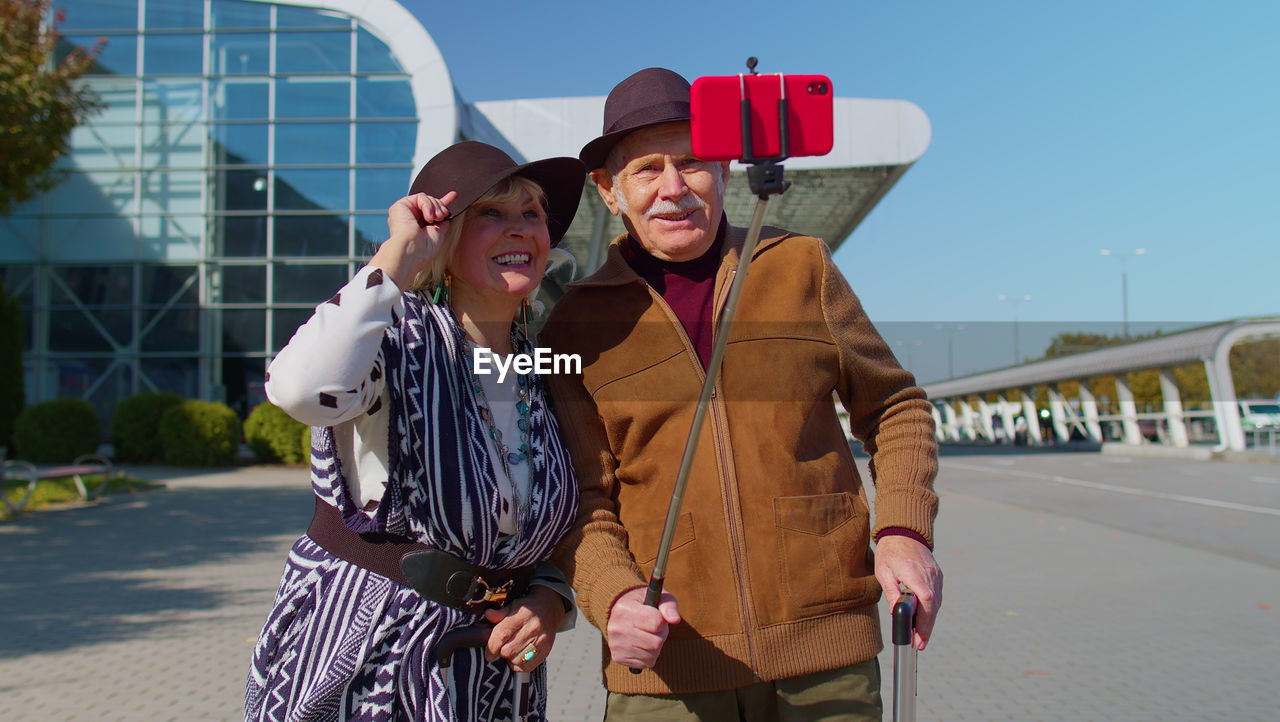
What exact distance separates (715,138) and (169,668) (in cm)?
566

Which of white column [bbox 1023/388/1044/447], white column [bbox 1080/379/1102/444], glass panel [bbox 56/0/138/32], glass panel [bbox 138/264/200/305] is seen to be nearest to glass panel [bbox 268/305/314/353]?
glass panel [bbox 138/264/200/305]

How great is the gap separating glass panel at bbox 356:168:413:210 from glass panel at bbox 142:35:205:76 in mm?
5051

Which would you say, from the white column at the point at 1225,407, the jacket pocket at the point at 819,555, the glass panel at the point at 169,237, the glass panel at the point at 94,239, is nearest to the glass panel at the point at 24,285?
the glass panel at the point at 94,239

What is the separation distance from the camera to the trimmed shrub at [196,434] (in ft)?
69.6

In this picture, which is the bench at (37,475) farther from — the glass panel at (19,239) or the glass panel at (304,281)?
the glass panel at (19,239)

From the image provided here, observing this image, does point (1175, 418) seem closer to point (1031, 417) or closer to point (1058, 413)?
point (1058, 413)

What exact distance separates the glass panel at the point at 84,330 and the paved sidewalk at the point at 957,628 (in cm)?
1455

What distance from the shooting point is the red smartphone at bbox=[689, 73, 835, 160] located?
4.86ft

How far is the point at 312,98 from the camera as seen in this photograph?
2367cm

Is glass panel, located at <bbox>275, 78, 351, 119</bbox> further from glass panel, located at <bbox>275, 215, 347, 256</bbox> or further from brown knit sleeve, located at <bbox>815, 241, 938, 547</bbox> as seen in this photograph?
brown knit sleeve, located at <bbox>815, 241, 938, 547</bbox>

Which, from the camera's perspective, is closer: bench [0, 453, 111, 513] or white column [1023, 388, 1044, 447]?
bench [0, 453, 111, 513]

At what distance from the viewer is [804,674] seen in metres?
2.21

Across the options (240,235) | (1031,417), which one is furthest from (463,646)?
(1031,417)

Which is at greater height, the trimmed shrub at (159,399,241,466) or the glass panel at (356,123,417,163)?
the glass panel at (356,123,417,163)
